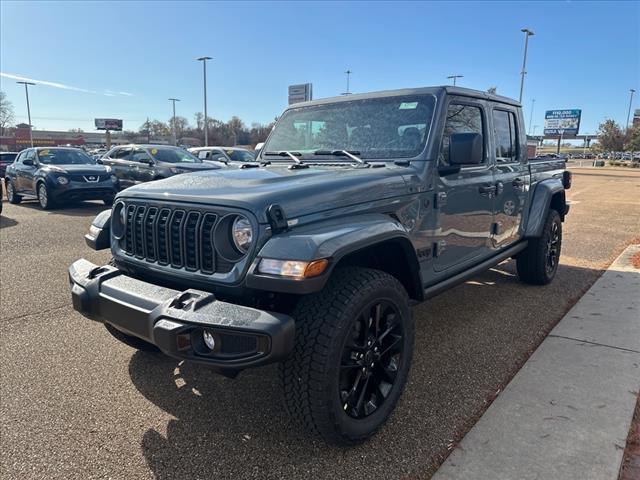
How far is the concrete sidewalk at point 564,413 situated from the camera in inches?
92.4

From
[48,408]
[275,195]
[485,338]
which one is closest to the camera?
[275,195]

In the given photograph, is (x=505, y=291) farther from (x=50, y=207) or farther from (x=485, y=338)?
(x=50, y=207)

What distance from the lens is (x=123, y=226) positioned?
9.75ft

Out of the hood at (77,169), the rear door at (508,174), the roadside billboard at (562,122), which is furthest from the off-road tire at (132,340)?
the roadside billboard at (562,122)

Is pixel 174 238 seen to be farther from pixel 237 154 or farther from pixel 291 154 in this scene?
pixel 237 154

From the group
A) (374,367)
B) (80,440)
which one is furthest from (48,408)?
(374,367)

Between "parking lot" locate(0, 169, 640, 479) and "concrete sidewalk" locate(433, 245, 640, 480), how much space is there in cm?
12

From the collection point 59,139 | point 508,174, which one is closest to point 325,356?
point 508,174

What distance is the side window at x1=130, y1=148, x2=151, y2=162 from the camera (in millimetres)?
12927

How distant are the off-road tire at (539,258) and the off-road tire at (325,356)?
335cm

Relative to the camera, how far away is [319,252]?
7.04 feet

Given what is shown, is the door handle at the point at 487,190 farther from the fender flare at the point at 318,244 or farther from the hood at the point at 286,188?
the fender flare at the point at 318,244

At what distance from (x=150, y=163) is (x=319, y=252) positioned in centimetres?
1177

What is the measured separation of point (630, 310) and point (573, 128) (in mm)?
66069
